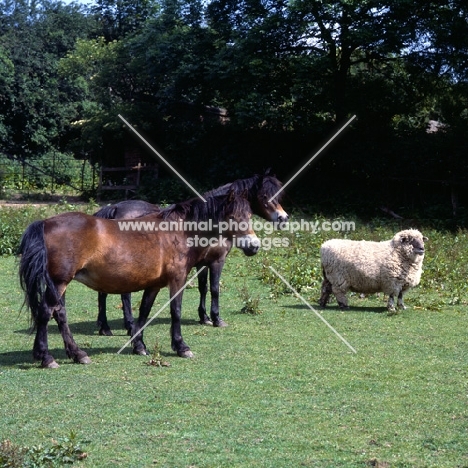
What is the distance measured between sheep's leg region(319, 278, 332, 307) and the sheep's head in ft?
4.18

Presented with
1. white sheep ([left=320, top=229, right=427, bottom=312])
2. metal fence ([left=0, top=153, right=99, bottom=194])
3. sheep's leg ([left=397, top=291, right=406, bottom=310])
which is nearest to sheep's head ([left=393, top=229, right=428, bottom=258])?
white sheep ([left=320, top=229, right=427, bottom=312])

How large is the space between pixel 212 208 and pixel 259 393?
2.87 metres

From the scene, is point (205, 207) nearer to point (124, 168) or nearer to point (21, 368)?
point (21, 368)

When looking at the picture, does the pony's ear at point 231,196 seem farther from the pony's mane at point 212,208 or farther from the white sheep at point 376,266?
the white sheep at point 376,266

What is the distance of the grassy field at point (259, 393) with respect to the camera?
20.2ft

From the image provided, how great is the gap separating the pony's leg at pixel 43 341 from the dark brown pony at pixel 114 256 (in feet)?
0.04

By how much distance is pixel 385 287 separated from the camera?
1270 cm

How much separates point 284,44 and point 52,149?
18773 millimetres

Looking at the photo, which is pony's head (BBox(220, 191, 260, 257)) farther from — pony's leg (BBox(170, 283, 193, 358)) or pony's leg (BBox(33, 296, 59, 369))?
pony's leg (BBox(33, 296, 59, 369))

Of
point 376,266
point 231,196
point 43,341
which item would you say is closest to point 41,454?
point 43,341

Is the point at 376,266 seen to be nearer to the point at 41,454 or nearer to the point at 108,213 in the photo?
→ the point at 108,213

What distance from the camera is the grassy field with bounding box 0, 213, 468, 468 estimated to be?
6.15m

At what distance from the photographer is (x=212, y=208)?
989 centimetres

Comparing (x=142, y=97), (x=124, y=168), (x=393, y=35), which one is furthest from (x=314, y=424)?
(x=142, y=97)
